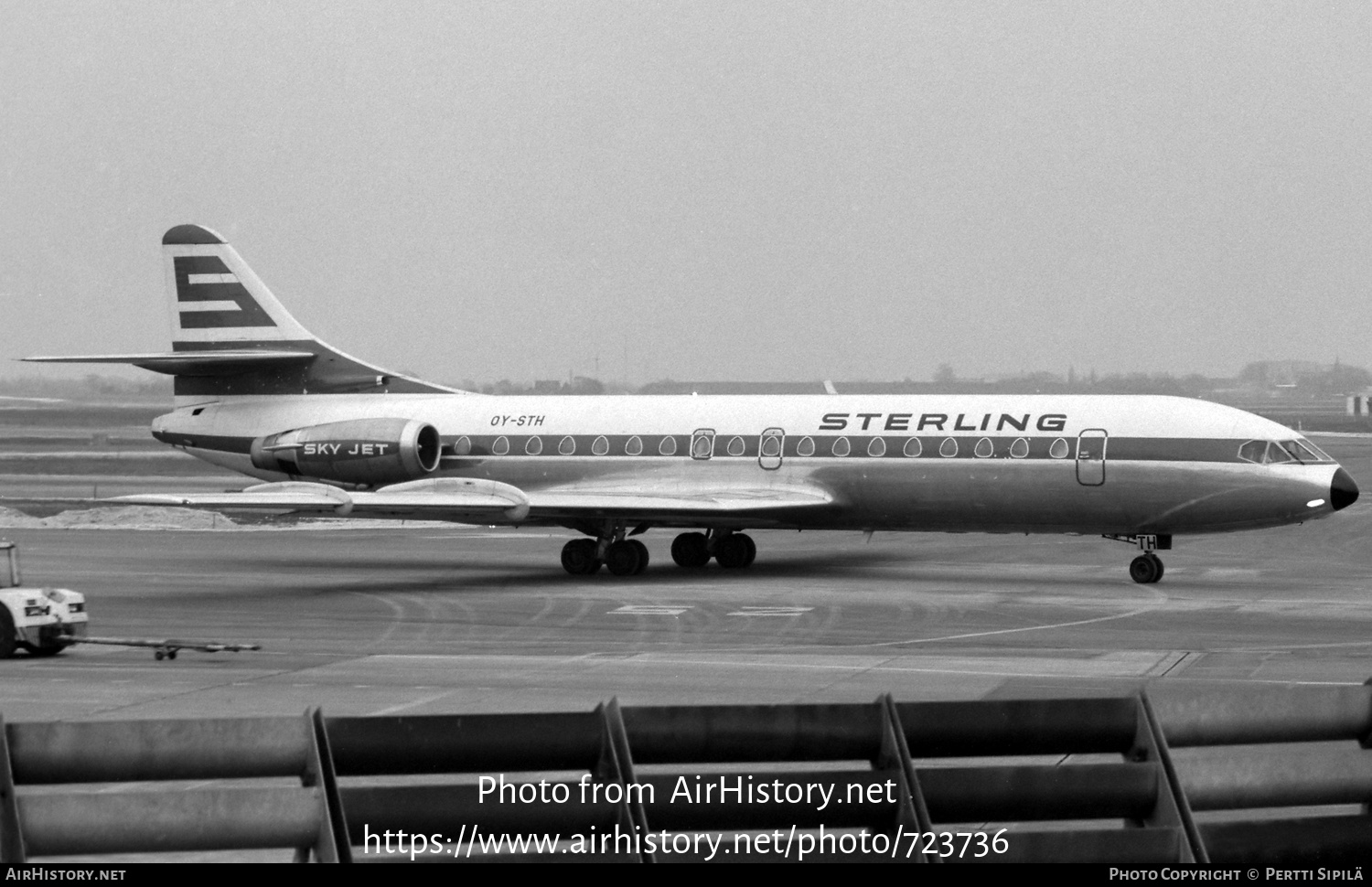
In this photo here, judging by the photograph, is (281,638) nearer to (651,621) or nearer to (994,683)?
(651,621)

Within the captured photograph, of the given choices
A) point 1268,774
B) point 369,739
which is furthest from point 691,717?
→ point 1268,774

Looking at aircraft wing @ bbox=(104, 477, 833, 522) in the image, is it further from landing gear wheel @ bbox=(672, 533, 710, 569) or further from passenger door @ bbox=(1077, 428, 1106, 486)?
passenger door @ bbox=(1077, 428, 1106, 486)

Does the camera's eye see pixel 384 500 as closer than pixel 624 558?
Yes

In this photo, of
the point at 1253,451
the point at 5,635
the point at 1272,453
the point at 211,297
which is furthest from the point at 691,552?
the point at 5,635

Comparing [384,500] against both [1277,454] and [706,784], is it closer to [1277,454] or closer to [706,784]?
[1277,454]

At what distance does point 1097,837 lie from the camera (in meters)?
7.80

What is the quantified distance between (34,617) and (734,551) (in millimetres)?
14647

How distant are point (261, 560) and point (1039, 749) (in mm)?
26869

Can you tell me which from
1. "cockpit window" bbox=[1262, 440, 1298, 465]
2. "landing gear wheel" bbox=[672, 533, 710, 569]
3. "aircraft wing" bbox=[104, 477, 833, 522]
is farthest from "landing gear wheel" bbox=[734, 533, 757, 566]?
"cockpit window" bbox=[1262, 440, 1298, 465]

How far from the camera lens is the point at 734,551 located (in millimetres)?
31672

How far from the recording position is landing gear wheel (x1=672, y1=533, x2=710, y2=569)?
3183 centimetres

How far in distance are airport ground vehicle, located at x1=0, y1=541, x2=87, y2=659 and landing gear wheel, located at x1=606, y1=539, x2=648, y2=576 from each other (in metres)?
11.4

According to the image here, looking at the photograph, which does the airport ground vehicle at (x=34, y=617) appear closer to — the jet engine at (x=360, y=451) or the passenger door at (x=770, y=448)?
the jet engine at (x=360, y=451)

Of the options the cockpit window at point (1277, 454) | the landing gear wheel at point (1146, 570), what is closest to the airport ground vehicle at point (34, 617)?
the landing gear wheel at point (1146, 570)
